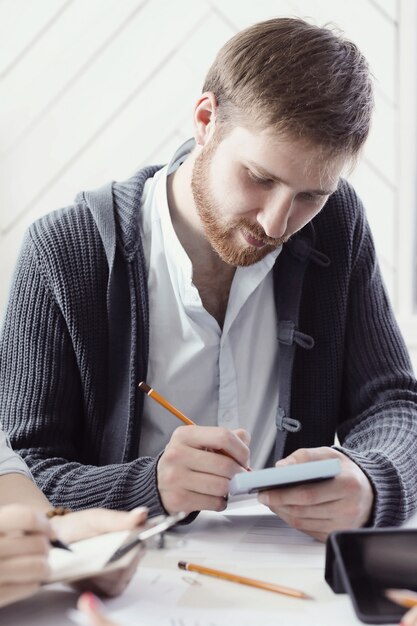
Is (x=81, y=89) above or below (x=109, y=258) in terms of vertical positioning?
above

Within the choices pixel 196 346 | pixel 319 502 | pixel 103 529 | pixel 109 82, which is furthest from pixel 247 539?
pixel 109 82

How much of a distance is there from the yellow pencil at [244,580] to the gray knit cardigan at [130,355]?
8.1 inches

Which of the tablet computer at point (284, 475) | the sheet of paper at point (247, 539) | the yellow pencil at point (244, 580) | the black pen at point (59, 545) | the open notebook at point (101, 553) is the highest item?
the tablet computer at point (284, 475)

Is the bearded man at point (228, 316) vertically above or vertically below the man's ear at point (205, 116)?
below

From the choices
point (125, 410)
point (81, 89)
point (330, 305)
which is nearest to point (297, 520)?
point (125, 410)

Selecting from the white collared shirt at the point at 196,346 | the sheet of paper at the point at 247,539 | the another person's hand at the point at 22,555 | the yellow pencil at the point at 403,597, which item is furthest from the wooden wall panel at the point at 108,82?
the yellow pencil at the point at 403,597

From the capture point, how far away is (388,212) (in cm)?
219

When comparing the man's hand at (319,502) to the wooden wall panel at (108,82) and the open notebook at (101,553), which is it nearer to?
the open notebook at (101,553)

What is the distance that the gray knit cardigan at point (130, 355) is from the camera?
1.24 metres

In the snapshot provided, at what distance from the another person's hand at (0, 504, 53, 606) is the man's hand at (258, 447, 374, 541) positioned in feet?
1.11

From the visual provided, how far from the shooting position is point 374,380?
1479 millimetres

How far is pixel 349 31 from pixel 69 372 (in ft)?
4.08

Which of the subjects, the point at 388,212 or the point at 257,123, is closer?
the point at 257,123

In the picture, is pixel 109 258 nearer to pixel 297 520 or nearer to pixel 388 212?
pixel 297 520
